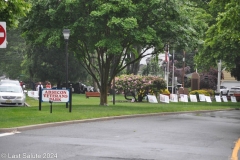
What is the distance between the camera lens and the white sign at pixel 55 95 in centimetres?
2170

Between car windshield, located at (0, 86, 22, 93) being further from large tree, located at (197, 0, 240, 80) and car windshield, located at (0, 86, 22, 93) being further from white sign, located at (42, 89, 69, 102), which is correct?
large tree, located at (197, 0, 240, 80)

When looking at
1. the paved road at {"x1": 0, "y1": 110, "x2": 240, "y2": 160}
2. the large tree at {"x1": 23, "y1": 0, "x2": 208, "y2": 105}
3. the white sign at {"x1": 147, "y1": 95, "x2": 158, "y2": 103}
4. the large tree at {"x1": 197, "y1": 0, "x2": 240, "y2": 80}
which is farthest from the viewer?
the white sign at {"x1": 147, "y1": 95, "x2": 158, "y2": 103}

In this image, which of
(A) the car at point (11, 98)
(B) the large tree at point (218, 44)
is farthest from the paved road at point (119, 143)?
(A) the car at point (11, 98)

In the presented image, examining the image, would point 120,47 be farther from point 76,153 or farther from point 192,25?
point 76,153

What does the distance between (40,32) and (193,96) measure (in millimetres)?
18742

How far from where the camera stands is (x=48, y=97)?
2178 cm

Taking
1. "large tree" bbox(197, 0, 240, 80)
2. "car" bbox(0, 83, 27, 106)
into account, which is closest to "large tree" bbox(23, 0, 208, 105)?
"large tree" bbox(197, 0, 240, 80)

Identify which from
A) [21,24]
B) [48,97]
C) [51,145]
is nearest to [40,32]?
[21,24]

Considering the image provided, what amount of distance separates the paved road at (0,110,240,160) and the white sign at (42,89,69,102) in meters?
3.02

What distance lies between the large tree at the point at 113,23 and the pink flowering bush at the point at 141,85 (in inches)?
412

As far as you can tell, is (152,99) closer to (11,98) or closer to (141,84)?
(141,84)

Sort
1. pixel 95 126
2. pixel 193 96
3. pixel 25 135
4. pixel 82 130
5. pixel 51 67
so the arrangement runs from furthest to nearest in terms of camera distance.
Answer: pixel 51 67, pixel 193 96, pixel 95 126, pixel 82 130, pixel 25 135

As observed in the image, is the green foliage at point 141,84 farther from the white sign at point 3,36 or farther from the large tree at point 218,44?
the white sign at point 3,36

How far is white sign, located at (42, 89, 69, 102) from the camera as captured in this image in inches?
854
